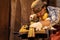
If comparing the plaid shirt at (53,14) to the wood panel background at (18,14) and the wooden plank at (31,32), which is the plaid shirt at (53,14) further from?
the wood panel background at (18,14)

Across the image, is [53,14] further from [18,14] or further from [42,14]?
[18,14]

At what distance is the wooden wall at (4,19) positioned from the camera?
1436 mm

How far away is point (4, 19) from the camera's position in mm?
1445

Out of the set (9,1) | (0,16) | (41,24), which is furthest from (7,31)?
(41,24)

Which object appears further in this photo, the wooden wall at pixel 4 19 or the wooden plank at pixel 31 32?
the wooden wall at pixel 4 19

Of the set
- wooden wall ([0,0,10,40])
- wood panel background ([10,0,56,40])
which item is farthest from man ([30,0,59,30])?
wooden wall ([0,0,10,40])

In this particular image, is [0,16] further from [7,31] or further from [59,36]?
[59,36]

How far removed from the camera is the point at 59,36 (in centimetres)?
116

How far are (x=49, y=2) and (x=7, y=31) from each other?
40 cm

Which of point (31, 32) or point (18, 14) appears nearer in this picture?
point (31, 32)

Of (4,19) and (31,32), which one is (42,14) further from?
(4,19)

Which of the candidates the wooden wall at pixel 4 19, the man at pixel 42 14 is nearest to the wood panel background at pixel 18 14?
the wooden wall at pixel 4 19

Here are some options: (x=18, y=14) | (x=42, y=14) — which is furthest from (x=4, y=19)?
(x=42, y=14)

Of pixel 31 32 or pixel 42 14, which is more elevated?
pixel 42 14
